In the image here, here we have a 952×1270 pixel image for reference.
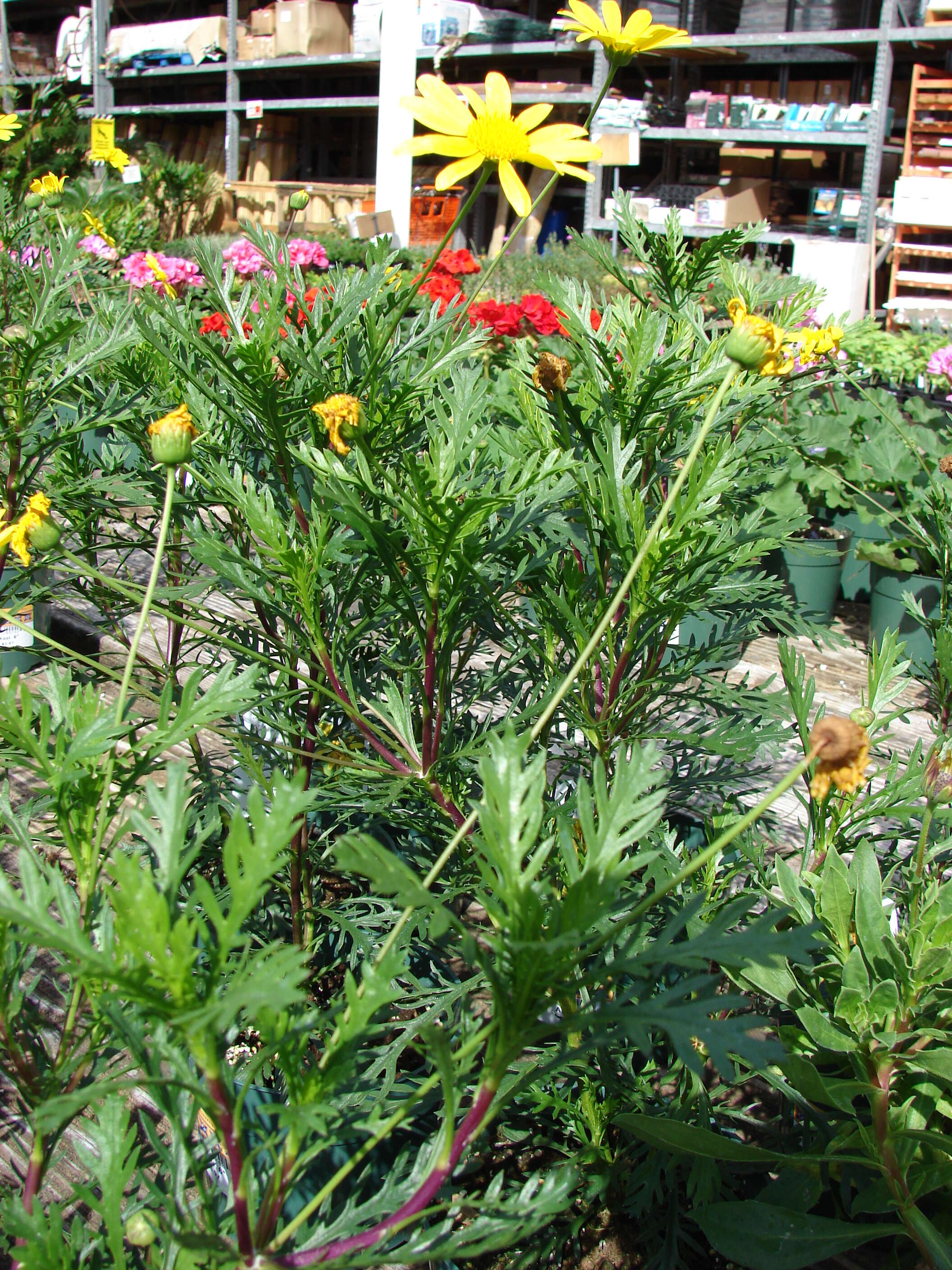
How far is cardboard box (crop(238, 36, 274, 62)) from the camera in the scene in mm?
7848

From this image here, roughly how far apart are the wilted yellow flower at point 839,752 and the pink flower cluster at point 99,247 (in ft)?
7.60

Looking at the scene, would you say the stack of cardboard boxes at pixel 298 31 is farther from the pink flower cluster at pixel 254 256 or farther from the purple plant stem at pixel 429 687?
the purple plant stem at pixel 429 687

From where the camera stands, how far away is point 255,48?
7953 millimetres

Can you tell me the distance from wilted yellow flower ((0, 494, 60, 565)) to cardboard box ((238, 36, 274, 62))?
846cm

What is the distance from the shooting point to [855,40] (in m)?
5.29

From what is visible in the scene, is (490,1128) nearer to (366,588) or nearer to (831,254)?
(366,588)

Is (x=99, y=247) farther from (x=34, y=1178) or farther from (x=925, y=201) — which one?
(x=925, y=201)

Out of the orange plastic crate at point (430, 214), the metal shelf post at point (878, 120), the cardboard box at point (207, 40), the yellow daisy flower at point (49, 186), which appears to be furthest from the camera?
the cardboard box at point (207, 40)

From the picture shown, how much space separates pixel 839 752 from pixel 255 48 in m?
9.01

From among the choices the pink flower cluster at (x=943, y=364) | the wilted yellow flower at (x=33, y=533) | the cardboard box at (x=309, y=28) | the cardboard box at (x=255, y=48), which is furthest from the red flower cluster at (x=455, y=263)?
the cardboard box at (x=255, y=48)

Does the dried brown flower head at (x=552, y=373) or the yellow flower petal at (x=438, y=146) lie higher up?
the yellow flower petal at (x=438, y=146)

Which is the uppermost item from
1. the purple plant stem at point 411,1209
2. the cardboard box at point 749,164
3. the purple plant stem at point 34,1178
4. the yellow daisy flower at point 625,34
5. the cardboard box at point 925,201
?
the cardboard box at point 749,164

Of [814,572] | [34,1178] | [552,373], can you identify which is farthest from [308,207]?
[34,1178]

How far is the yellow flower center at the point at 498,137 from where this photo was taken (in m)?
0.71
